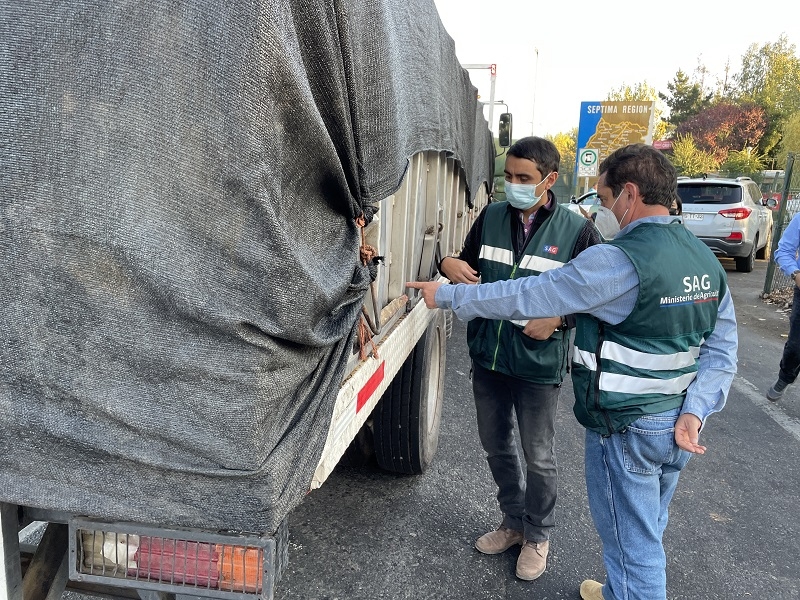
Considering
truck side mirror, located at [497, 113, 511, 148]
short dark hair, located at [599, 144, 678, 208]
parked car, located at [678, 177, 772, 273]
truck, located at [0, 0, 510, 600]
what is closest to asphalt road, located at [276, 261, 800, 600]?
truck, located at [0, 0, 510, 600]

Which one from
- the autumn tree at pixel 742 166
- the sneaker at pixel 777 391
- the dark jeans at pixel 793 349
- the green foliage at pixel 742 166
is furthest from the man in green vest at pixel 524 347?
the green foliage at pixel 742 166

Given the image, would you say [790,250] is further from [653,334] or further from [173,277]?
[173,277]

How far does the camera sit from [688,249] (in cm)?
216

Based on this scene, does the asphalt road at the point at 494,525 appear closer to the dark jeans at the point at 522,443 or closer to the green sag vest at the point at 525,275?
the dark jeans at the point at 522,443

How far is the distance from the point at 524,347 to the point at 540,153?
92 centimetres

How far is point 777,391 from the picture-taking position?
5.50 meters

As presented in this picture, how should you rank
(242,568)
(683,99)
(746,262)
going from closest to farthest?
(242,568)
(746,262)
(683,99)

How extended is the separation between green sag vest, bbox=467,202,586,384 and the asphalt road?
1.02m

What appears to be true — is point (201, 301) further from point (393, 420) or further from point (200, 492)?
point (393, 420)

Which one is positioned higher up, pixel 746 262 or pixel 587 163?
pixel 587 163

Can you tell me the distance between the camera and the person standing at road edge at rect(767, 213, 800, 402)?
5078mm

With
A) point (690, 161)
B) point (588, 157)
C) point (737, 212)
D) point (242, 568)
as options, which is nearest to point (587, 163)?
point (588, 157)

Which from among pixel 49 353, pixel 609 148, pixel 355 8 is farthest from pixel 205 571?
pixel 609 148

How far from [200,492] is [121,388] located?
0.95 feet
